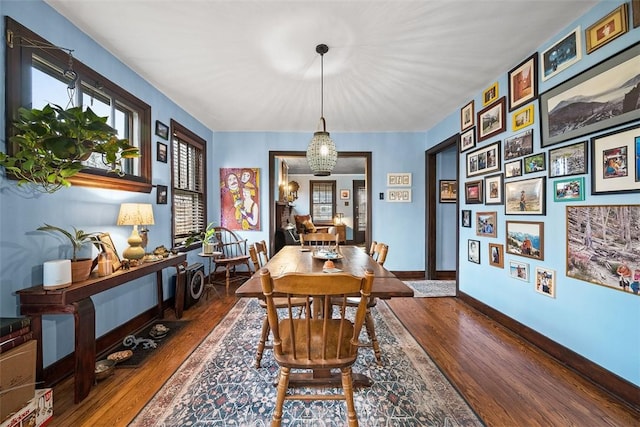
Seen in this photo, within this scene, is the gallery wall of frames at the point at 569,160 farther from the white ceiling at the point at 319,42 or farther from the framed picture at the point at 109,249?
the framed picture at the point at 109,249

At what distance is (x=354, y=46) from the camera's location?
233cm

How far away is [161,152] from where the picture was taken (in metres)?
3.23

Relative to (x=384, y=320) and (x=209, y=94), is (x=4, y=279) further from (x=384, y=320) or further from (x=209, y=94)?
(x=384, y=320)

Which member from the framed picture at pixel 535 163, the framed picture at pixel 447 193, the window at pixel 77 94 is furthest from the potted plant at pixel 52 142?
the framed picture at pixel 447 193

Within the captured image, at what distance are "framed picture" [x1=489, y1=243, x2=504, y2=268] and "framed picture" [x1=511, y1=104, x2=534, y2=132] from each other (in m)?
1.26

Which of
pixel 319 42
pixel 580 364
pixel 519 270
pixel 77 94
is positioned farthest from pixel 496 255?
pixel 77 94

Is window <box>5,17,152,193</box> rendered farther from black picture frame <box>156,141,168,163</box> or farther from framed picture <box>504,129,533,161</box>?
framed picture <box>504,129,533,161</box>

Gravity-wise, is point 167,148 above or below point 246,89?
below

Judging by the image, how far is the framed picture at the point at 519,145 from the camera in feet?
8.27

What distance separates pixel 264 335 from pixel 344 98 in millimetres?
2859

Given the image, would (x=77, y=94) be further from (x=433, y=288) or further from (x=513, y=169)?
(x=433, y=288)

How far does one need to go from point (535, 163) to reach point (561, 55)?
877 millimetres

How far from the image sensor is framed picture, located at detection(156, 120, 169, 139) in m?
3.19

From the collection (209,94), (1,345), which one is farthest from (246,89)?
(1,345)
